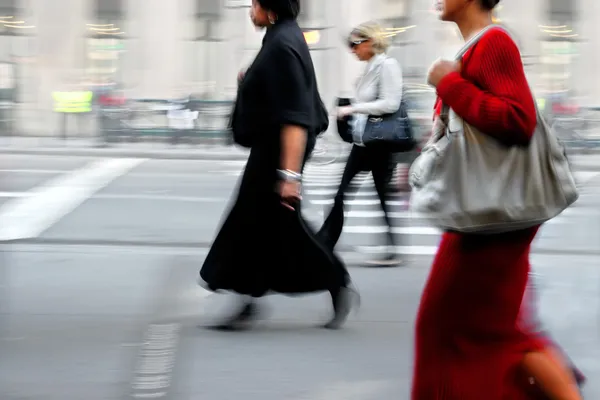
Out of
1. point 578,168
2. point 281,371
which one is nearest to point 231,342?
point 281,371

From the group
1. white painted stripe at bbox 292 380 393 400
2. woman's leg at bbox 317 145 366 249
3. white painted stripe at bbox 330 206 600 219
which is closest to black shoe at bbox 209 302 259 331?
white painted stripe at bbox 292 380 393 400

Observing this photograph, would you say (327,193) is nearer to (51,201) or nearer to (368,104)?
(51,201)

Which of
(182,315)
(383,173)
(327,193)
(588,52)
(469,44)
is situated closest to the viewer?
(469,44)

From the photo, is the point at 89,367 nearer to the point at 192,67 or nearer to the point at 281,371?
the point at 281,371

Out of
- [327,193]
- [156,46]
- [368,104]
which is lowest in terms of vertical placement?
[327,193]

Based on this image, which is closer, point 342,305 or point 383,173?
point 342,305

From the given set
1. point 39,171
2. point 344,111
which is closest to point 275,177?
point 344,111

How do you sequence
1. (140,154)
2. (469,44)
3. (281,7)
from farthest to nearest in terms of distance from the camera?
(140,154) < (281,7) < (469,44)

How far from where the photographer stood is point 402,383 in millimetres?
5168

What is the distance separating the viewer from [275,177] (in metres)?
5.71

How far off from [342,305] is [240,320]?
535 millimetres

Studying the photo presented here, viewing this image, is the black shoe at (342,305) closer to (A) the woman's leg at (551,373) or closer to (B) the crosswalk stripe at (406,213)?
(A) the woman's leg at (551,373)

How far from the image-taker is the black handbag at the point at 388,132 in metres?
7.64

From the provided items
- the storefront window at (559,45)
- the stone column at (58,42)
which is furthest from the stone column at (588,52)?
the stone column at (58,42)
